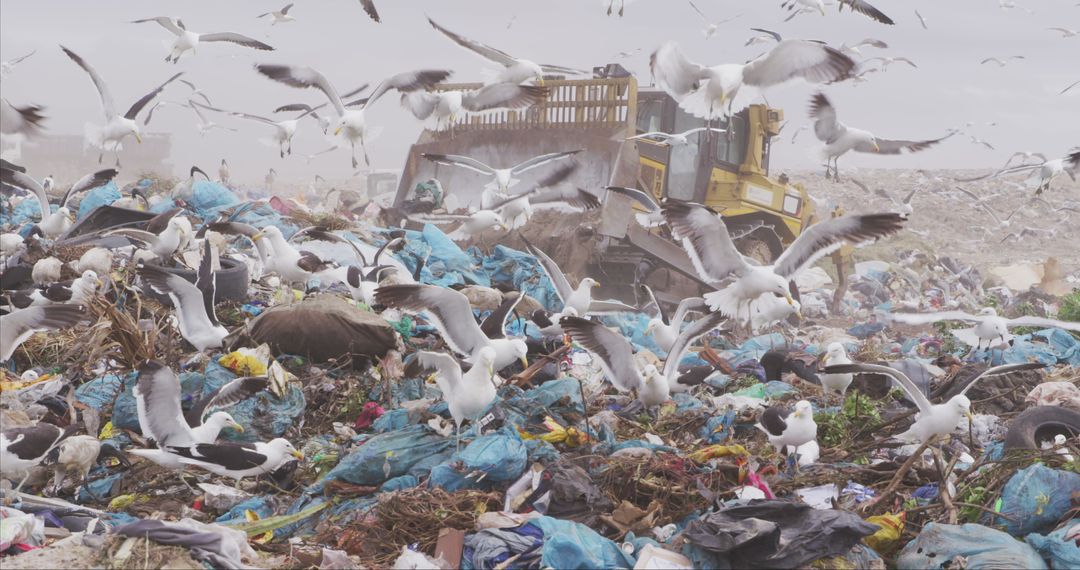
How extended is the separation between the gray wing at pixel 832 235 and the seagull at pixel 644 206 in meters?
1.13

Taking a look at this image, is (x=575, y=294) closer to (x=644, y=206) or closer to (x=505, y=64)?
(x=644, y=206)

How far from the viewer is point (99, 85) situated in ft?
27.4

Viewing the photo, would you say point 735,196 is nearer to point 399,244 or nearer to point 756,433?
point 399,244

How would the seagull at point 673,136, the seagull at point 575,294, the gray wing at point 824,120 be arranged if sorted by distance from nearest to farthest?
the seagull at point 575,294, the gray wing at point 824,120, the seagull at point 673,136

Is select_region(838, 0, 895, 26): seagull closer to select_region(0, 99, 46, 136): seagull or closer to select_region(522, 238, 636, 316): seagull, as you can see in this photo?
select_region(522, 238, 636, 316): seagull

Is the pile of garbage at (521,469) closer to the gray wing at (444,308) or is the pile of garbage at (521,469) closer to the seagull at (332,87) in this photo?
the gray wing at (444,308)

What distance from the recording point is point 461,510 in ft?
13.8

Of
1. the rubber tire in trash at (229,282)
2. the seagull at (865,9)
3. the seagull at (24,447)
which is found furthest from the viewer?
the rubber tire in trash at (229,282)

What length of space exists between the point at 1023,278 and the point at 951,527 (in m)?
14.9

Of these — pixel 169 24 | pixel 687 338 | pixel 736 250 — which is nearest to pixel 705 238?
pixel 736 250

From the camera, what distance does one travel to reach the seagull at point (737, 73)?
257 inches

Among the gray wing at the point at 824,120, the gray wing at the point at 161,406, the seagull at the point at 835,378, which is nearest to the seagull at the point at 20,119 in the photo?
the gray wing at the point at 161,406

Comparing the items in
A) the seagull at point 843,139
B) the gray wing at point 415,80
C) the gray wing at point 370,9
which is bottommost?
the seagull at point 843,139

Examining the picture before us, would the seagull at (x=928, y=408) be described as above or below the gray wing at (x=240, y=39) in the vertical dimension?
below
